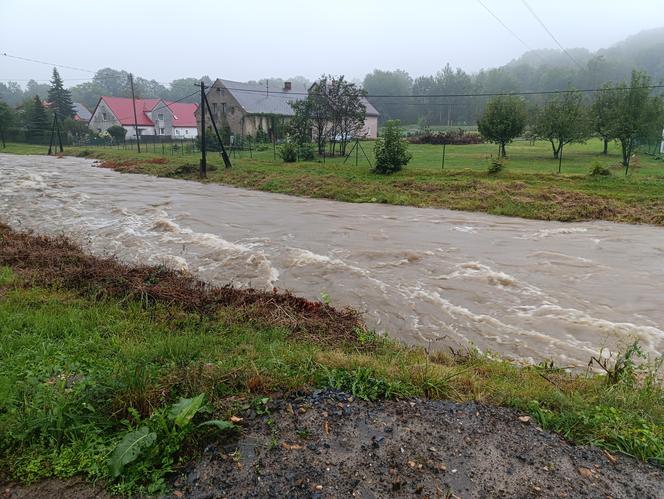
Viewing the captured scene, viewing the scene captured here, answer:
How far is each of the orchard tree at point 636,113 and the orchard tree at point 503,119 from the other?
18.5 feet

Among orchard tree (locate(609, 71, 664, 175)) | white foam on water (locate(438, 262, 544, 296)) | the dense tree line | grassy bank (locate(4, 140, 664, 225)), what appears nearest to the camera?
white foam on water (locate(438, 262, 544, 296))

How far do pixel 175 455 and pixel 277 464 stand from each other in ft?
2.13

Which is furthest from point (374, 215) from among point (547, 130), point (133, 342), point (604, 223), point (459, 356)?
point (547, 130)

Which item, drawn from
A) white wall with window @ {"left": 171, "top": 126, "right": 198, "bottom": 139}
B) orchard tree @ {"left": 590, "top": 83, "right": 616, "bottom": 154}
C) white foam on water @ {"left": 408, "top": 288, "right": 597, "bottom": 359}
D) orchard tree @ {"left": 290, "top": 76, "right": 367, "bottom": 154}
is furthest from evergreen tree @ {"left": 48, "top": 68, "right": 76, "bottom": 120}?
white foam on water @ {"left": 408, "top": 288, "right": 597, "bottom": 359}

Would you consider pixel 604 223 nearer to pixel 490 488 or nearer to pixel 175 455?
pixel 490 488

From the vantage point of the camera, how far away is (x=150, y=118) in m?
69.1

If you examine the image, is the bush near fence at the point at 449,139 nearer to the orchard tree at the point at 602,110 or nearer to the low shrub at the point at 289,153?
the orchard tree at the point at 602,110

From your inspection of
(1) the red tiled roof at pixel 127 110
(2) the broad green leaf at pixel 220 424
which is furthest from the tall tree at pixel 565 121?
(1) the red tiled roof at pixel 127 110

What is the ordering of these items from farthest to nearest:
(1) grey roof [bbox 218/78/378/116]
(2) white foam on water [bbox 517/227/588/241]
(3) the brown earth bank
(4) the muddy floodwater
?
(1) grey roof [bbox 218/78/378/116] < (2) white foam on water [bbox 517/227/588/241] < (4) the muddy floodwater < (3) the brown earth bank

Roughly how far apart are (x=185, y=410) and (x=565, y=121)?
3346 centimetres

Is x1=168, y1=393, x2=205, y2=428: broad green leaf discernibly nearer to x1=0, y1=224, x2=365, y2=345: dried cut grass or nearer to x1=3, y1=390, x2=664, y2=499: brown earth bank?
x1=3, y1=390, x2=664, y2=499: brown earth bank

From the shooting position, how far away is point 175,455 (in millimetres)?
2920

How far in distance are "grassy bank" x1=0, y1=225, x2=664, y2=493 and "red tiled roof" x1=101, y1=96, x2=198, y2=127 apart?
67650 millimetres

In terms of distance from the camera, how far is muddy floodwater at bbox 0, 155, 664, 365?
730 centimetres
